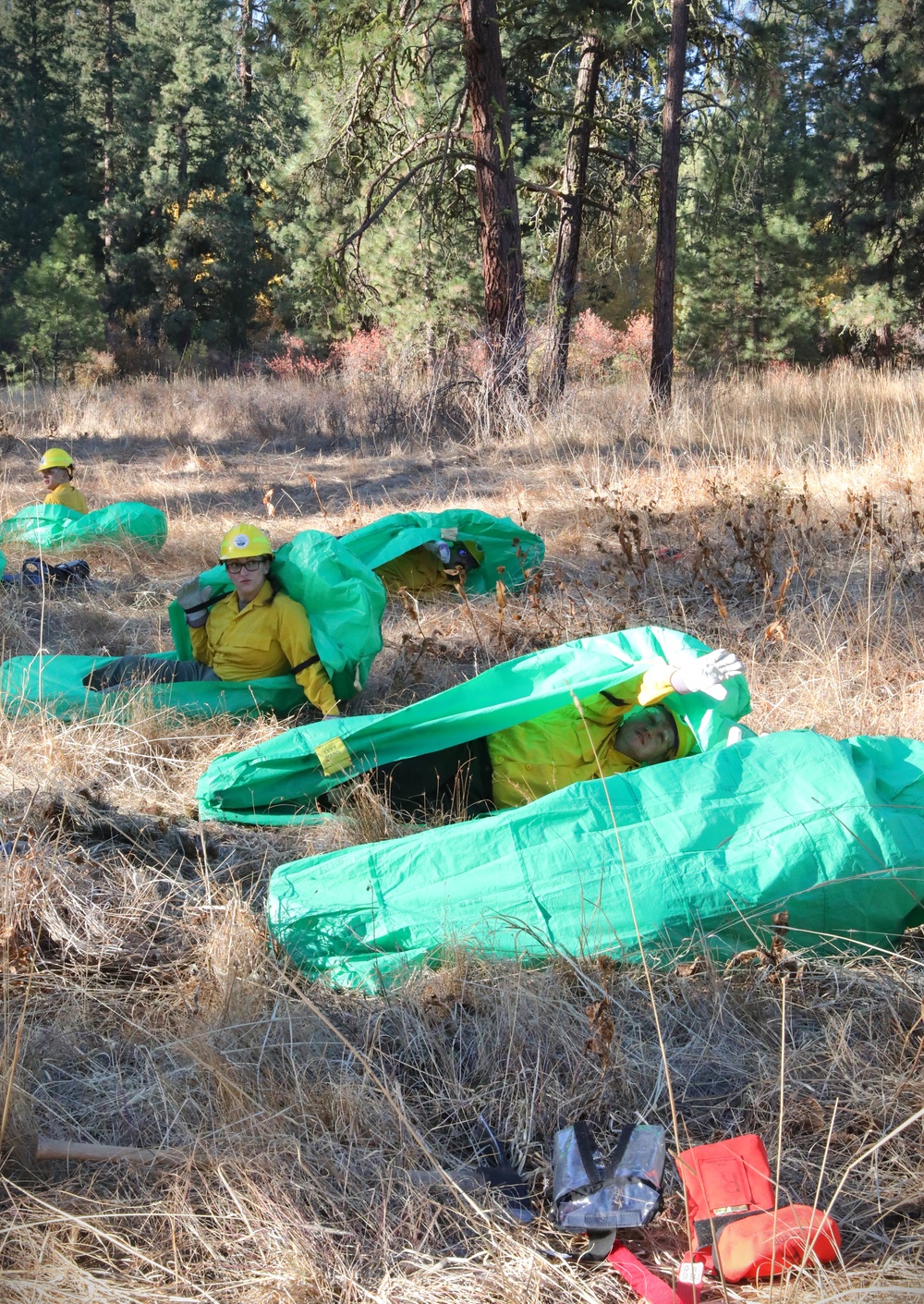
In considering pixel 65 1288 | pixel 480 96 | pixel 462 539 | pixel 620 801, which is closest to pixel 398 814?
pixel 620 801

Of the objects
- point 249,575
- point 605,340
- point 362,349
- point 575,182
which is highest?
point 575,182

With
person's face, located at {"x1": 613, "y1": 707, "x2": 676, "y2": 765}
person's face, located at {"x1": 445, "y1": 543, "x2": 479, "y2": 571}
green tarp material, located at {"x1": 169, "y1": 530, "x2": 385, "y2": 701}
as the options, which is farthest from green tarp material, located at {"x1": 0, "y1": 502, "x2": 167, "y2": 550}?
person's face, located at {"x1": 613, "y1": 707, "x2": 676, "y2": 765}

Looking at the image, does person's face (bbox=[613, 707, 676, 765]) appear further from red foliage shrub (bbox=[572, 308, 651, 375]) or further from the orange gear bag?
red foliage shrub (bbox=[572, 308, 651, 375])

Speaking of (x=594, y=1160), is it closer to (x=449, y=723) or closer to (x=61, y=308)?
(x=449, y=723)

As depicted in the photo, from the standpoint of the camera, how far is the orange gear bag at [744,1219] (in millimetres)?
1572

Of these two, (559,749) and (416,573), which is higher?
(416,573)

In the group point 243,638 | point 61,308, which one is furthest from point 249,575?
point 61,308

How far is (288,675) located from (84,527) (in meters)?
3.27

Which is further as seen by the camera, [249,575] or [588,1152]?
[249,575]

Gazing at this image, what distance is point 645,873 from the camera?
7.73ft

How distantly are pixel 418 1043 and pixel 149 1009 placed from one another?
616 mm

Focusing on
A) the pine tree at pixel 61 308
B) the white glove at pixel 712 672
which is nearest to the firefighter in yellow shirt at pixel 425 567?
the white glove at pixel 712 672

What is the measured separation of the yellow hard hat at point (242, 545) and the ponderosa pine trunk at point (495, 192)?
6.84m

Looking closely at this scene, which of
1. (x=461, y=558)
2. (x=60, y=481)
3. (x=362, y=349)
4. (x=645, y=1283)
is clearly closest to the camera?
(x=645, y=1283)
